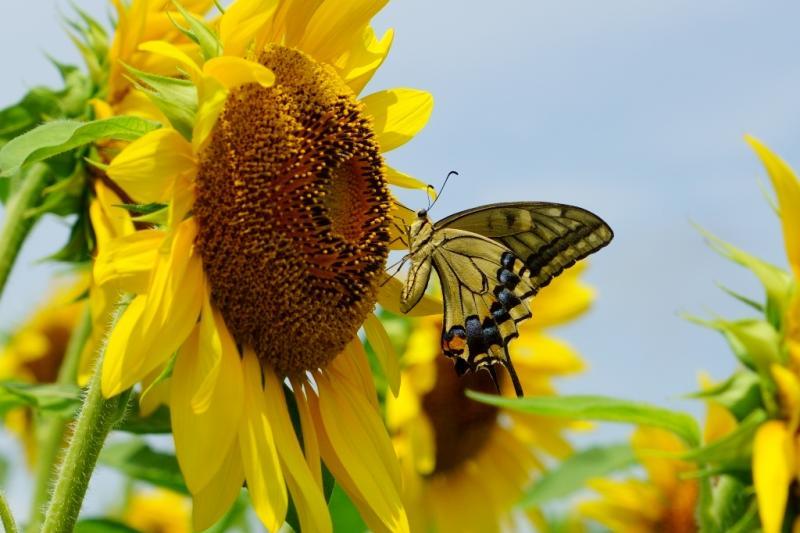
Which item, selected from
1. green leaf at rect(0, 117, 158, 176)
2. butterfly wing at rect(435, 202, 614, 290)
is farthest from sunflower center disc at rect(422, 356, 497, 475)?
green leaf at rect(0, 117, 158, 176)

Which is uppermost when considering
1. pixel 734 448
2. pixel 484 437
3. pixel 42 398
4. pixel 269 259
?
pixel 269 259

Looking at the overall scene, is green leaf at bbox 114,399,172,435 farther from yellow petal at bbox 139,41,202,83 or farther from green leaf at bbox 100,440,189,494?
yellow petal at bbox 139,41,202,83

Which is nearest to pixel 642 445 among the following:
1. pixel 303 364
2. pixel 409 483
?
pixel 409 483

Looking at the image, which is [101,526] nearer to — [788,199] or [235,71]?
[235,71]

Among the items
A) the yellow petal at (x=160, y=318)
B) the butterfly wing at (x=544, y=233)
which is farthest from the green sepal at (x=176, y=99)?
the butterfly wing at (x=544, y=233)

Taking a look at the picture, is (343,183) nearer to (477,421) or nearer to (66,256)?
(66,256)

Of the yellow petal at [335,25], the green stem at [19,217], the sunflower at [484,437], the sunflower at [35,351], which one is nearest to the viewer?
the yellow petal at [335,25]

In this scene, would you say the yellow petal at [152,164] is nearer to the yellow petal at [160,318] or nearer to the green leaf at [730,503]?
the yellow petal at [160,318]

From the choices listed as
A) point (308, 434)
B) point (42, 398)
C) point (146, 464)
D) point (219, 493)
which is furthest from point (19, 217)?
point (219, 493)
